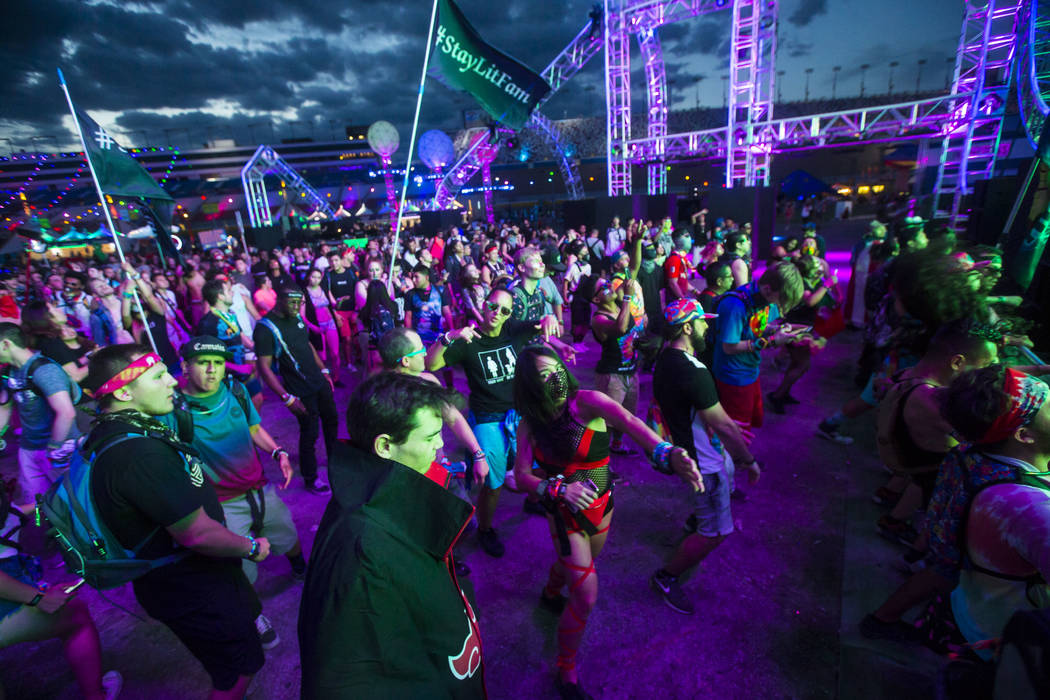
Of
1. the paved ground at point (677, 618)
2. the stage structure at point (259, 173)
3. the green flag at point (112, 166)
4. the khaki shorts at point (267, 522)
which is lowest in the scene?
the paved ground at point (677, 618)

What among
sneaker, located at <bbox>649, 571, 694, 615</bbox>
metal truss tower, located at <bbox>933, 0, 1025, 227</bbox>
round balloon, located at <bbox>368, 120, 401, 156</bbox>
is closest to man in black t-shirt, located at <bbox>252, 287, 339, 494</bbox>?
sneaker, located at <bbox>649, 571, 694, 615</bbox>

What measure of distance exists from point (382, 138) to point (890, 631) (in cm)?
2676

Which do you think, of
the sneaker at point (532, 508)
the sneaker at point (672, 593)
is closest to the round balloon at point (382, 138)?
the sneaker at point (532, 508)

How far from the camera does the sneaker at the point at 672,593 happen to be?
287cm

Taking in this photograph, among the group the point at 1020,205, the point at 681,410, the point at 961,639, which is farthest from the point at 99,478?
the point at 1020,205

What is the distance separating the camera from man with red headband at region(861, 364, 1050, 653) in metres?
1.52

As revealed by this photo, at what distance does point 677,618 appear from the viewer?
286 cm

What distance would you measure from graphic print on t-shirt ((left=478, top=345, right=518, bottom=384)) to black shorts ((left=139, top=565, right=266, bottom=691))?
190 cm

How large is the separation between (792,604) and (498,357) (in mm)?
2560

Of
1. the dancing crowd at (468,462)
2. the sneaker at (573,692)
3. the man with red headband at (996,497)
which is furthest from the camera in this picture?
the sneaker at (573,692)

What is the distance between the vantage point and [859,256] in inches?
275

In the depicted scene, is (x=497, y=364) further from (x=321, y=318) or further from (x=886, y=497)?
(x=321, y=318)

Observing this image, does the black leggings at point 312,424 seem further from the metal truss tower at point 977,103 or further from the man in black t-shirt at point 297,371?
the metal truss tower at point 977,103

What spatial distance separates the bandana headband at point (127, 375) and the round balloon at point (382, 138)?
2469cm
